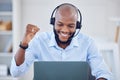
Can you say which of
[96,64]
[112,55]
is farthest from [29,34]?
[112,55]

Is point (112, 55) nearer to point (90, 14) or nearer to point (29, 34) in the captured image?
point (90, 14)

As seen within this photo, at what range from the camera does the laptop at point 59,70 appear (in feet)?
2.04

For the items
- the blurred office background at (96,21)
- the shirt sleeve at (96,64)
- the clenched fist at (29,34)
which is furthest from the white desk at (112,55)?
the clenched fist at (29,34)

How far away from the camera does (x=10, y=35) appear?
162 centimetres

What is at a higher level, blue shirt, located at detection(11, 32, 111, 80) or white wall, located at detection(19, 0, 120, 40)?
white wall, located at detection(19, 0, 120, 40)

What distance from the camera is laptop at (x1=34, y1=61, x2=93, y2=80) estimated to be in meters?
0.62

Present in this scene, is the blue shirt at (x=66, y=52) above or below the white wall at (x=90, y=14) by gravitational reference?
below

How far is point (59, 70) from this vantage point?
0.62 m

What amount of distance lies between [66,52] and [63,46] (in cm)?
2

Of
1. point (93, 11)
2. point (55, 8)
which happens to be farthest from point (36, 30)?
point (93, 11)

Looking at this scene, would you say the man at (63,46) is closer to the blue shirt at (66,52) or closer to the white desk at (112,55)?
the blue shirt at (66,52)

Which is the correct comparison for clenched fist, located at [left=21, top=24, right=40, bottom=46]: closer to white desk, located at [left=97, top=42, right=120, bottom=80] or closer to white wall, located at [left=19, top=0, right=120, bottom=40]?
white wall, located at [left=19, top=0, right=120, bottom=40]

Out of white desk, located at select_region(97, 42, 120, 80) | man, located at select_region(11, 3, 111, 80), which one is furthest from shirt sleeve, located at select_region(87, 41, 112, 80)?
white desk, located at select_region(97, 42, 120, 80)

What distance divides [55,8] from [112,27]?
0.35 meters
